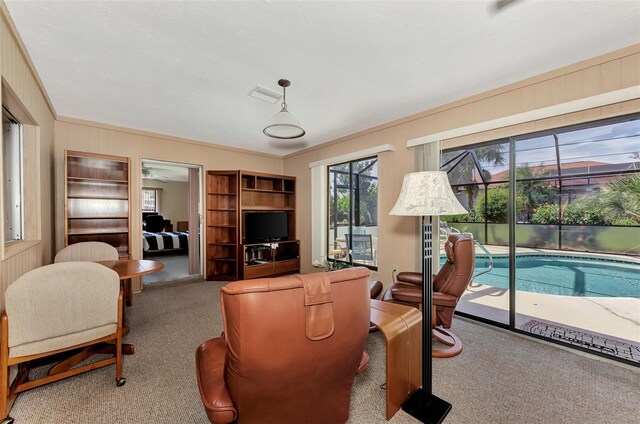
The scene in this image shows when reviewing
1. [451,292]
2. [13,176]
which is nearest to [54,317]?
[13,176]

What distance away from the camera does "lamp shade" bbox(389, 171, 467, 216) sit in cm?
178

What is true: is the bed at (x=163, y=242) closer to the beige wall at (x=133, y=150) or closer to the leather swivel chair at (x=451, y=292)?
the beige wall at (x=133, y=150)

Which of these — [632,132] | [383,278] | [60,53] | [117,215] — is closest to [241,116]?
[60,53]

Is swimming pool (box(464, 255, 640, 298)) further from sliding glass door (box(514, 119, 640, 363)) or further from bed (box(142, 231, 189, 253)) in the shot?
bed (box(142, 231, 189, 253))

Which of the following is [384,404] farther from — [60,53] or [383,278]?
[60,53]

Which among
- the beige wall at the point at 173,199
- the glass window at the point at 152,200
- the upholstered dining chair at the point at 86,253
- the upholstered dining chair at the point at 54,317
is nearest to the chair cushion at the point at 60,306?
the upholstered dining chair at the point at 54,317

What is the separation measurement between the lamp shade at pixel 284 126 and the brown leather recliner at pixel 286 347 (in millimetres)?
1893

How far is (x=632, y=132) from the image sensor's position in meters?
2.33

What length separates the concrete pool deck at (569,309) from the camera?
2.61 m

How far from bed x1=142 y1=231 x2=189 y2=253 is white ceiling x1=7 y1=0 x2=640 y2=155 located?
4363 mm

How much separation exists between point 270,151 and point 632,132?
5033 mm

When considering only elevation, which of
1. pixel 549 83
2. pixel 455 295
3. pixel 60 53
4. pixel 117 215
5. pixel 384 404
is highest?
pixel 60 53

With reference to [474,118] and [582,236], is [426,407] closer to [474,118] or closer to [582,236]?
[582,236]

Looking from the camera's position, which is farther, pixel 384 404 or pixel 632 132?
pixel 632 132
